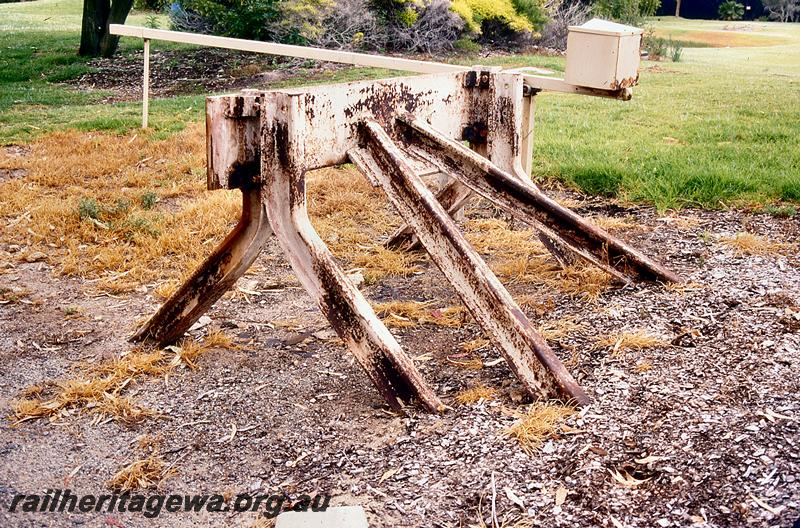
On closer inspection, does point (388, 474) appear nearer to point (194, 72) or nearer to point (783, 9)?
point (194, 72)

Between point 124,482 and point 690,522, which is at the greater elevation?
point 690,522

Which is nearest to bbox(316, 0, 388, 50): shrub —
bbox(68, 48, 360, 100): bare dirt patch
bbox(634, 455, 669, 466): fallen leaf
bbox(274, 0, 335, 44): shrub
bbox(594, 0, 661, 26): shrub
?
bbox(274, 0, 335, 44): shrub

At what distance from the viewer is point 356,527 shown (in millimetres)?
3010

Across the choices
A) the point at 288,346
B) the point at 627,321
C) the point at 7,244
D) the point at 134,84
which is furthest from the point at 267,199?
the point at 134,84

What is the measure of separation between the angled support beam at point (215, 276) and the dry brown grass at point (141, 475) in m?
1.07

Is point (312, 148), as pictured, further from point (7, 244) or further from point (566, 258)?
point (7, 244)

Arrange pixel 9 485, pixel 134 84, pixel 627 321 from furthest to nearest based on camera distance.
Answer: pixel 134 84
pixel 627 321
pixel 9 485

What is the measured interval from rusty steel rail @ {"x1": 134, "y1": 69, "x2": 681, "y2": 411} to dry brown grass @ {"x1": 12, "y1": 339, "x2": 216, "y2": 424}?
15cm

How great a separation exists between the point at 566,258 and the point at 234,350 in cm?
206

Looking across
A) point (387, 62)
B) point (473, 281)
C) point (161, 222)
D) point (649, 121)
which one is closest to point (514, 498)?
point (473, 281)

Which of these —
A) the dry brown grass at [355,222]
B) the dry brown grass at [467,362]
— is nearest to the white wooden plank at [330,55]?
the dry brown grass at [355,222]

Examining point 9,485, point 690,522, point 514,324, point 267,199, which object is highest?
point 267,199

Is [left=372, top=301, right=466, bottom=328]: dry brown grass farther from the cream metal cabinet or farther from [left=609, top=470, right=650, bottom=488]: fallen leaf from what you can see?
[left=609, top=470, right=650, bottom=488]: fallen leaf

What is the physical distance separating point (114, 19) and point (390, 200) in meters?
15.4
